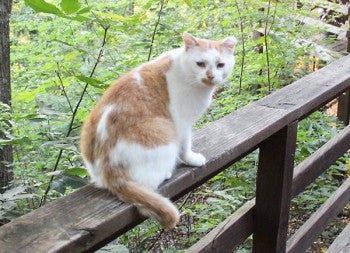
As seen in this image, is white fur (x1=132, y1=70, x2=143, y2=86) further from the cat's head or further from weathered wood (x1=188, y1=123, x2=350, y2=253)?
weathered wood (x1=188, y1=123, x2=350, y2=253)

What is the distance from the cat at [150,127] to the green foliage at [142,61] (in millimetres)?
477

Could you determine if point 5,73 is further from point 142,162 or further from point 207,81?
point 142,162

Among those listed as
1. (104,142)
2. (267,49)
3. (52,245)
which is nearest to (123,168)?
(104,142)

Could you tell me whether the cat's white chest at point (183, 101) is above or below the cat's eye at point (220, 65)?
below

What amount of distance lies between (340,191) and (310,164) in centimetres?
47

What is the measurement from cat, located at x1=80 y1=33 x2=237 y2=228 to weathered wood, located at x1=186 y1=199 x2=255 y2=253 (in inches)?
9.7

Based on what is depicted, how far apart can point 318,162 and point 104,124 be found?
1033 mm

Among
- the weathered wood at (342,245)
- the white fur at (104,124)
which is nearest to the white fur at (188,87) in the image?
the white fur at (104,124)

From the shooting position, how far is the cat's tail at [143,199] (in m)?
0.95

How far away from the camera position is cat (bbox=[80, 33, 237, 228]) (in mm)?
1025

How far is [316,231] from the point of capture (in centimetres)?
187

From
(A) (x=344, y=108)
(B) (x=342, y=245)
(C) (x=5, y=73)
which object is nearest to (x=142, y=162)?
(B) (x=342, y=245)

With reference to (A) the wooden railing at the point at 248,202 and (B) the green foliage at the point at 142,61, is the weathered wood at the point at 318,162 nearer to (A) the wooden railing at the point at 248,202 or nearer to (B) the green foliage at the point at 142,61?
(A) the wooden railing at the point at 248,202

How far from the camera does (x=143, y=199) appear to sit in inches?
37.8
